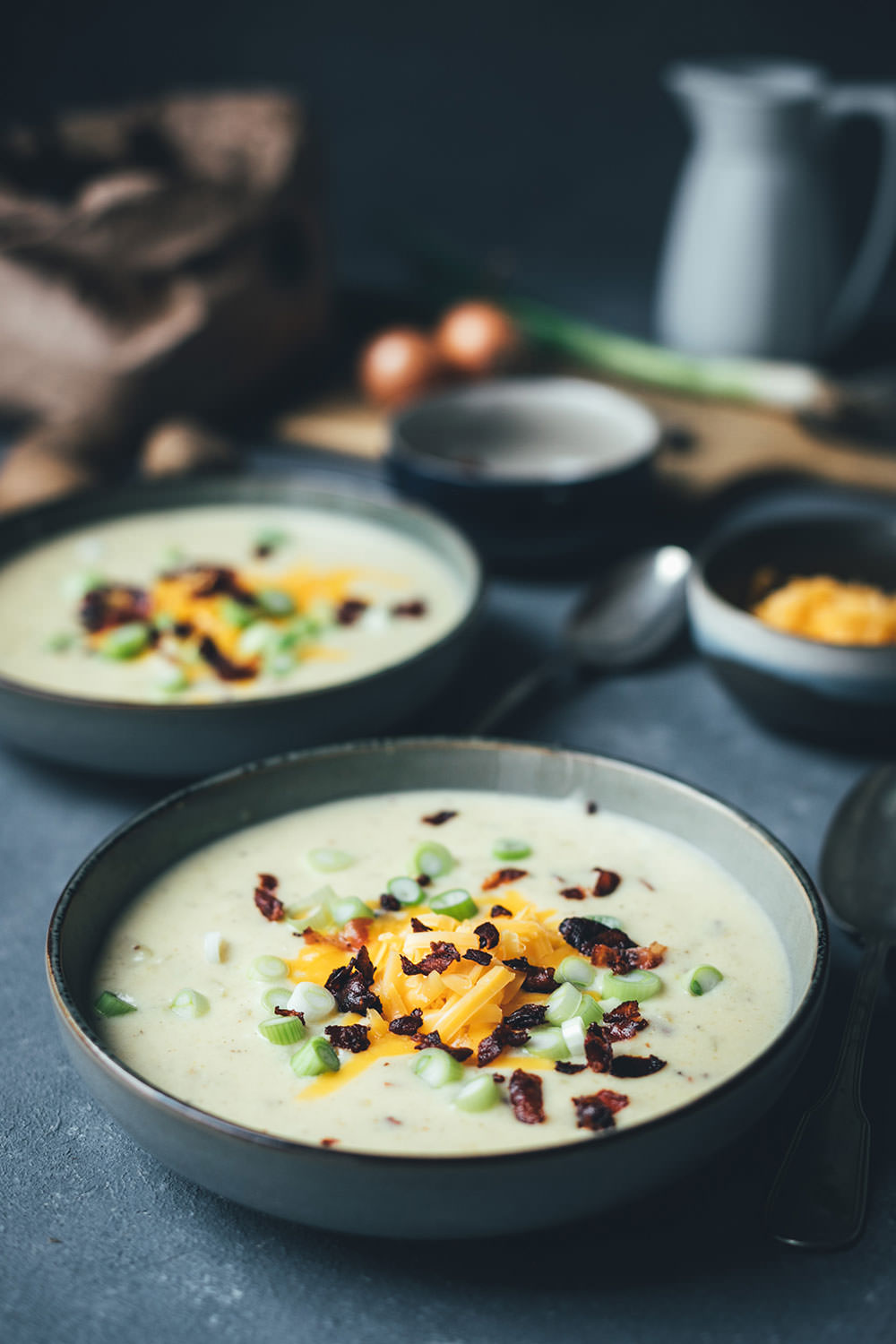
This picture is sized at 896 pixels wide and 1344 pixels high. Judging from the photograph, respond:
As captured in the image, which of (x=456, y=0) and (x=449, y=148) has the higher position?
(x=456, y=0)

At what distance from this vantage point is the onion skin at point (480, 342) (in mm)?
3570

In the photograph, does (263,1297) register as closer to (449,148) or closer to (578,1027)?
(578,1027)

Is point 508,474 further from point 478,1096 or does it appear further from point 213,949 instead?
point 478,1096

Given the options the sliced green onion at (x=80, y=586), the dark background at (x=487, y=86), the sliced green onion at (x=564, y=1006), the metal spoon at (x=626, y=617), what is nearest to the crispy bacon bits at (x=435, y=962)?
the sliced green onion at (x=564, y=1006)

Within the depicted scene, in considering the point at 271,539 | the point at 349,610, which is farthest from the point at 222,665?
the point at 271,539

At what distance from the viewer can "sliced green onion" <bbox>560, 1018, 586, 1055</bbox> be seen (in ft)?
4.68

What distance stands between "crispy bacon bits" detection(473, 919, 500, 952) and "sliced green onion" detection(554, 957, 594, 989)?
8 centimetres

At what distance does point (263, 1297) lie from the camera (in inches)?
51.8

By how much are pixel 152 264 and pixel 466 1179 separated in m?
2.60

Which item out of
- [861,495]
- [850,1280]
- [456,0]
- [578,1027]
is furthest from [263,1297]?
[456,0]

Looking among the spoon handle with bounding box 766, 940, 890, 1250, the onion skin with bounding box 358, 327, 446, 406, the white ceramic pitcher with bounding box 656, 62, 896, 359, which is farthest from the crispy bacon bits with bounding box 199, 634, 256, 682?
the white ceramic pitcher with bounding box 656, 62, 896, 359

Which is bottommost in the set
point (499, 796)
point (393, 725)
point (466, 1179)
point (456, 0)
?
point (393, 725)

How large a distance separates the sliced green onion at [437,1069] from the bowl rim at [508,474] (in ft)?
4.86

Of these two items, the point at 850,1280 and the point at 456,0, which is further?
the point at 456,0
